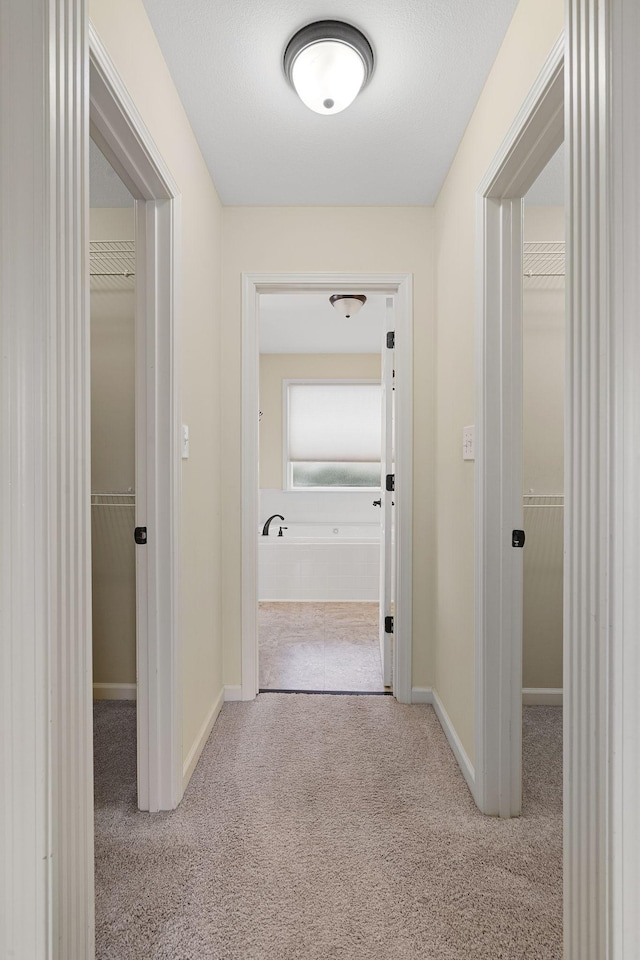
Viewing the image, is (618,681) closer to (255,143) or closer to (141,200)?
(141,200)

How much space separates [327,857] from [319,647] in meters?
1.96

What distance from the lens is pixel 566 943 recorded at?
0.98m

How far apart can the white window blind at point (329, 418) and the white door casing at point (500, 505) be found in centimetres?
420

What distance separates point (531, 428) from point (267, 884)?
2288 mm

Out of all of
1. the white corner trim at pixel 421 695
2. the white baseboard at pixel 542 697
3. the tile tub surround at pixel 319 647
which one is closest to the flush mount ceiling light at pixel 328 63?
the white corner trim at pixel 421 695

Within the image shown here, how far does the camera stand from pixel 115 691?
2.96 metres

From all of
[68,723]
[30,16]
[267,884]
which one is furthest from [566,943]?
[30,16]

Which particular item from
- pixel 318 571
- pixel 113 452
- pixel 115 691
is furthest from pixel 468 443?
pixel 318 571

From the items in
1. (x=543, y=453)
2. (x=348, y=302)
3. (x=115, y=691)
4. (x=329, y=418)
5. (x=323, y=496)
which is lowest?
(x=115, y=691)

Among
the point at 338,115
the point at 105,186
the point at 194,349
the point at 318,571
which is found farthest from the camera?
the point at 318,571

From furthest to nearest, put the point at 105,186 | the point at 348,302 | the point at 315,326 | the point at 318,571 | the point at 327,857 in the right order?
the point at 315,326
the point at 318,571
the point at 348,302
the point at 105,186
the point at 327,857

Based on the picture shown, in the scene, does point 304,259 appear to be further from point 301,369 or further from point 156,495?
point 301,369

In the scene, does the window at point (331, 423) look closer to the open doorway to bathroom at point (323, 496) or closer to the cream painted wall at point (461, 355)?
the open doorway to bathroom at point (323, 496)

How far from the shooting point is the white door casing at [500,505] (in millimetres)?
1847
